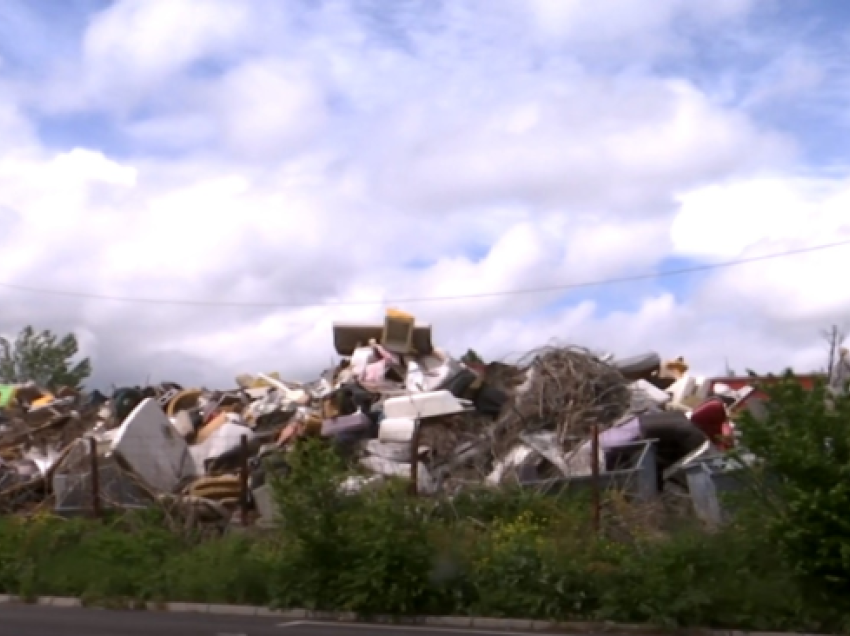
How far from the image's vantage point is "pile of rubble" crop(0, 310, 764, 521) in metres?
22.0

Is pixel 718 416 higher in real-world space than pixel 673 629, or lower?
higher

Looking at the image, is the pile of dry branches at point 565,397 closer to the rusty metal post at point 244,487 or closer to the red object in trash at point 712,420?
the red object in trash at point 712,420

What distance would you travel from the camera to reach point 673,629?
51.2 ft

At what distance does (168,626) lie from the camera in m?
16.2

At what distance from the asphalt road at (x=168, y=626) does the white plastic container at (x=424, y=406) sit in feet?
23.9

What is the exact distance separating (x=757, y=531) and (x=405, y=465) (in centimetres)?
802

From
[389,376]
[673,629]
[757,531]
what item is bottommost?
[673,629]

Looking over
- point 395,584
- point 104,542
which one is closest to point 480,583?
point 395,584

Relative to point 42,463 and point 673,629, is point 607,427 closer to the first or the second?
point 673,629

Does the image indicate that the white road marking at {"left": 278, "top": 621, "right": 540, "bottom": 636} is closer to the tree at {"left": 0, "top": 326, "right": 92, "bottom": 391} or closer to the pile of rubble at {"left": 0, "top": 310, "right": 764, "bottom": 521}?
the pile of rubble at {"left": 0, "top": 310, "right": 764, "bottom": 521}

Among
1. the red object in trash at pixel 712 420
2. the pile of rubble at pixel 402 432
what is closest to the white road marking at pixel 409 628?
the pile of rubble at pixel 402 432

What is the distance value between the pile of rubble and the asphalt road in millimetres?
2472

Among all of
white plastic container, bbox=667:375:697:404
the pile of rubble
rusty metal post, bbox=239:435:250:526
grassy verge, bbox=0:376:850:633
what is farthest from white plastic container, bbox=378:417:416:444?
white plastic container, bbox=667:375:697:404

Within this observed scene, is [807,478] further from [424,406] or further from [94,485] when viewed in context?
[94,485]
